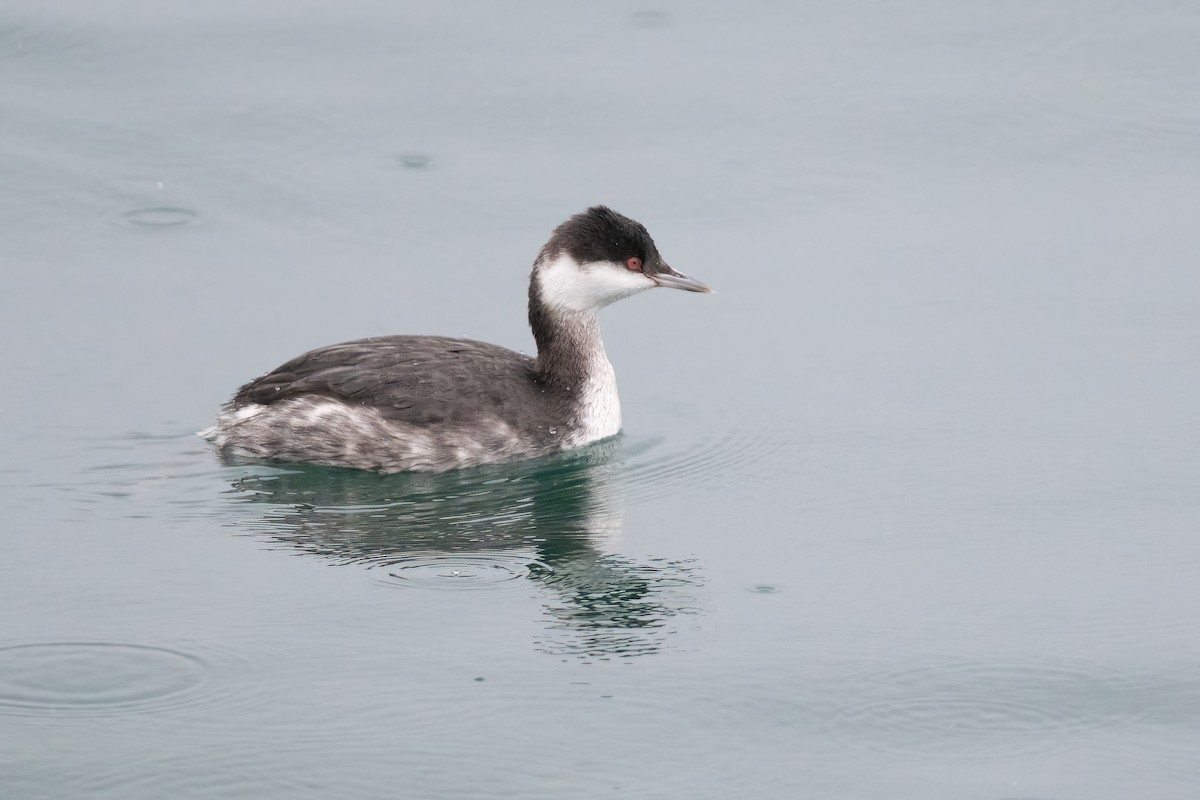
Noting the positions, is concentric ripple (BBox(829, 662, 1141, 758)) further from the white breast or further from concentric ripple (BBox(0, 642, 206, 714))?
the white breast

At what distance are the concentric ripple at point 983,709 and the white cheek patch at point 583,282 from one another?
13.0 feet

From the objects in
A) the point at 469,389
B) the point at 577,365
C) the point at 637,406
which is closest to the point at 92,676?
the point at 469,389

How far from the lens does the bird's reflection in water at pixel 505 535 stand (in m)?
8.59

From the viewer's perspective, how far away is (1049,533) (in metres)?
9.48

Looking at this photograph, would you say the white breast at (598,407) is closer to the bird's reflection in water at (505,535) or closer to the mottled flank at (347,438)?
the bird's reflection in water at (505,535)

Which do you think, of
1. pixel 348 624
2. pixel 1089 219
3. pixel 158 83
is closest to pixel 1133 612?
pixel 348 624

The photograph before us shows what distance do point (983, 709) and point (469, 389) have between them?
420 cm

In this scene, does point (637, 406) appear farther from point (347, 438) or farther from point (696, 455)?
point (347, 438)

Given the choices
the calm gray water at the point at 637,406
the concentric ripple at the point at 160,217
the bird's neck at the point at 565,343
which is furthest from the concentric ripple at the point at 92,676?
the concentric ripple at the point at 160,217

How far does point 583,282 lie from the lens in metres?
11.4

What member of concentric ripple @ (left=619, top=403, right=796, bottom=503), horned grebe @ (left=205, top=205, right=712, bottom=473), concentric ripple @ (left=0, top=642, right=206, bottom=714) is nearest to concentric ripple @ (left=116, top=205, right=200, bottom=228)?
horned grebe @ (left=205, top=205, right=712, bottom=473)

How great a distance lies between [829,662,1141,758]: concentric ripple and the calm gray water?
0.08 feet

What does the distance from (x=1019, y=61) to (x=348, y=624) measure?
8.92m

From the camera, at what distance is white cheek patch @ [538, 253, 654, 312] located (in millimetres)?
11375
